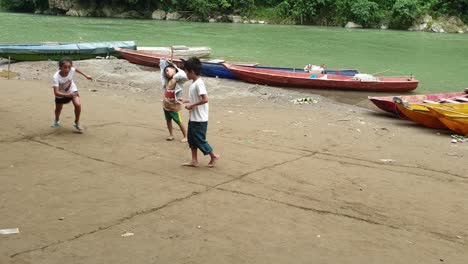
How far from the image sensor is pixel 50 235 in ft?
12.1

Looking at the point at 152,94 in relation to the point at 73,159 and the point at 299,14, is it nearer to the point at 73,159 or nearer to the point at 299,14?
the point at 73,159

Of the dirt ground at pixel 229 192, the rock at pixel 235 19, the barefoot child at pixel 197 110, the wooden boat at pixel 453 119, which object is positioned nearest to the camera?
the dirt ground at pixel 229 192

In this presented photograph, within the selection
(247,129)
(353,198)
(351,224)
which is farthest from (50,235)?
(247,129)

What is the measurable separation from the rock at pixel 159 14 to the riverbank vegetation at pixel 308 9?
1.39 ft

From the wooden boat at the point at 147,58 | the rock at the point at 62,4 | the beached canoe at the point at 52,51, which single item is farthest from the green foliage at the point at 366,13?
the beached canoe at the point at 52,51

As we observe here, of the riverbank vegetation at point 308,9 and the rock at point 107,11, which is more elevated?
the riverbank vegetation at point 308,9

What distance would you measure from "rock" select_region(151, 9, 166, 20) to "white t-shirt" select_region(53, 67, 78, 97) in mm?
37340

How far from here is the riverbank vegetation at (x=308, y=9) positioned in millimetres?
39438

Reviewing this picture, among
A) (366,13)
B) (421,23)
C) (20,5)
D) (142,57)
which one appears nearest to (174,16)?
(366,13)

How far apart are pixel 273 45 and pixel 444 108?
1748 centimetres

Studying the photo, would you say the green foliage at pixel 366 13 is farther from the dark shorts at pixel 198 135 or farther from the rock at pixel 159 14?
the dark shorts at pixel 198 135

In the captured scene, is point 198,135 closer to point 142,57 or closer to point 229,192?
point 229,192

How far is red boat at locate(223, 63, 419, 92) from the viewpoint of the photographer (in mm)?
14195

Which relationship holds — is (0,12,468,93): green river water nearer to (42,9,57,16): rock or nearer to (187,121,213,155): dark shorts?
(42,9,57,16): rock
